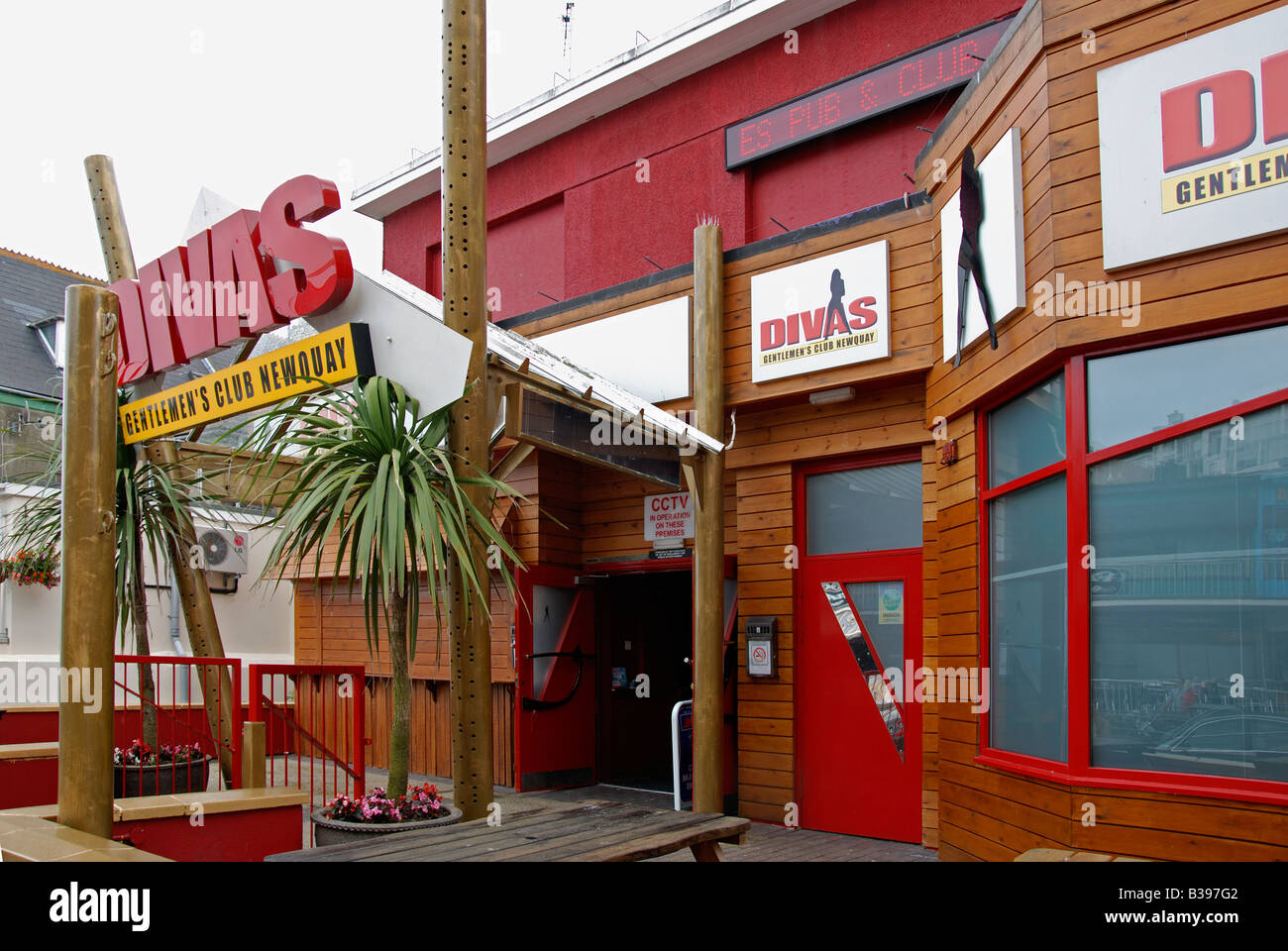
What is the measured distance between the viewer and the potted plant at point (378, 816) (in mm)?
4875

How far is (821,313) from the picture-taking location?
313 inches

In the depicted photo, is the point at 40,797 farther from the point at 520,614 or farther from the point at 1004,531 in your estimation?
the point at 1004,531

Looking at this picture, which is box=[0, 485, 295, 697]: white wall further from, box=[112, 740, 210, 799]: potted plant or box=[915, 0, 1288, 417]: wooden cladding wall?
box=[915, 0, 1288, 417]: wooden cladding wall

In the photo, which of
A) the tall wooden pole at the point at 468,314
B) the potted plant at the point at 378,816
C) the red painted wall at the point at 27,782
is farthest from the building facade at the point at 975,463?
the red painted wall at the point at 27,782

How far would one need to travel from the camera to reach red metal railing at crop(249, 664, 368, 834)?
6.84m

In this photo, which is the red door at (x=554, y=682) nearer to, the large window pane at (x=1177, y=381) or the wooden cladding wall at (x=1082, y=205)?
the wooden cladding wall at (x=1082, y=205)

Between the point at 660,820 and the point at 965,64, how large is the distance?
21.7 ft

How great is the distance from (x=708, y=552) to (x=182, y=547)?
3.68 m

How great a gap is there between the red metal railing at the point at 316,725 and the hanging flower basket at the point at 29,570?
2431mm

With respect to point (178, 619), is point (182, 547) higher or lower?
higher

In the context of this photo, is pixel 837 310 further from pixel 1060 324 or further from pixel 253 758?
pixel 253 758

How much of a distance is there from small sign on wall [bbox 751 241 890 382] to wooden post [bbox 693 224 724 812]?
1.10 ft
